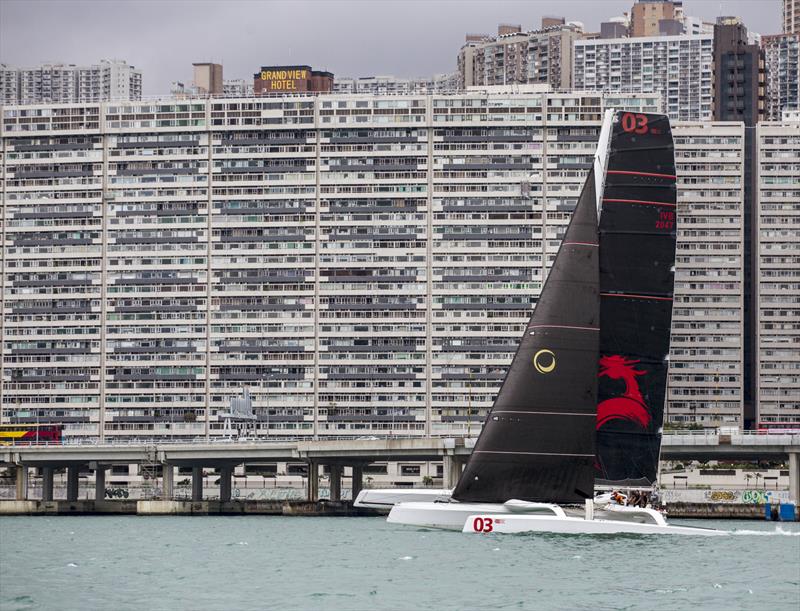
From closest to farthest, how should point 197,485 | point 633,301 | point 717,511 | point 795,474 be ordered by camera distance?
point 633,301 < point 795,474 < point 717,511 < point 197,485

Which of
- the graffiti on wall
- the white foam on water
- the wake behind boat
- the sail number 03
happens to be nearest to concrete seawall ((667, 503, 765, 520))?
the graffiti on wall

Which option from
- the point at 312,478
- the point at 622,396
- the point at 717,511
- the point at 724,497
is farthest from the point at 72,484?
the point at 622,396

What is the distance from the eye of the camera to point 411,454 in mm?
136250

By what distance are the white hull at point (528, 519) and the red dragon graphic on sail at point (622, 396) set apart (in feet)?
16.6

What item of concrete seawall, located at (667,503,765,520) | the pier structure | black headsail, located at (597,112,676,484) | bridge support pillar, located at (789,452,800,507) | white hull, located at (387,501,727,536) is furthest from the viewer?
the pier structure

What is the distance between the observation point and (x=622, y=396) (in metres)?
85.7

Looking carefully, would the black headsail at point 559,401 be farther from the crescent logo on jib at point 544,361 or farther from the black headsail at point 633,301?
the black headsail at point 633,301

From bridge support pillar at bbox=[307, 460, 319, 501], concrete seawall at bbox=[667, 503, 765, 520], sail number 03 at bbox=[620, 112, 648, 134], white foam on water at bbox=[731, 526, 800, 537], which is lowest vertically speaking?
concrete seawall at bbox=[667, 503, 765, 520]

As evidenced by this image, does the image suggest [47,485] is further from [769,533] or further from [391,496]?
[769,533]

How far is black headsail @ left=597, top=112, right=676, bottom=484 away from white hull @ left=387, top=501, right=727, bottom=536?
320 centimetres

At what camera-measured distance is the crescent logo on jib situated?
84562mm

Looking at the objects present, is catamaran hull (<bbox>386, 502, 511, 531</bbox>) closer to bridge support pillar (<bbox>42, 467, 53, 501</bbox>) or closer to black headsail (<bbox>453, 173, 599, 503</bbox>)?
black headsail (<bbox>453, 173, 599, 503</bbox>)

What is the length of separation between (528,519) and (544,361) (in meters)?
7.98

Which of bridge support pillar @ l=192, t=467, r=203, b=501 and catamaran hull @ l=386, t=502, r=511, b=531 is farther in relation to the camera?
bridge support pillar @ l=192, t=467, r=203, b=501
